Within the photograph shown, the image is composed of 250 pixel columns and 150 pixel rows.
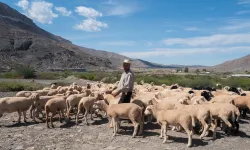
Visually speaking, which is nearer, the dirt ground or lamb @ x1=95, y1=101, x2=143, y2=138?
the dirt ground

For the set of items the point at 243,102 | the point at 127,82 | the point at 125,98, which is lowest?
the point at 243,102

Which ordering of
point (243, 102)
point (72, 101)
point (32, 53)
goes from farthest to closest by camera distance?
point (32, 53) < point (243, 102) < point (72, 101)

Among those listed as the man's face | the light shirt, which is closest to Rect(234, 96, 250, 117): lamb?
the light shirt

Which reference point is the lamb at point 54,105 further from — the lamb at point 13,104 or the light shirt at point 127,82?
the light shirt at point 127,82

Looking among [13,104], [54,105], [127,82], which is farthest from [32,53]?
[127,82]

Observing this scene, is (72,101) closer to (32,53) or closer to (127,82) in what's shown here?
(127,82)

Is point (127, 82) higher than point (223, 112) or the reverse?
higher

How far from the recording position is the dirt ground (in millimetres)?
10061

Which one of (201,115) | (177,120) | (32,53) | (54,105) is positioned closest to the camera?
(177,120)

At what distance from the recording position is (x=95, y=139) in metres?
11.0

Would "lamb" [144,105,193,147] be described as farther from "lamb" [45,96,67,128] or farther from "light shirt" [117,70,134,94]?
"lamb" [45,96,67,128]

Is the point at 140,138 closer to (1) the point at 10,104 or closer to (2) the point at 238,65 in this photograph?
(1) the point at 10,104

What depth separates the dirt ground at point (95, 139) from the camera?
33.0ft

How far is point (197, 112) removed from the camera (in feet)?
35.2
